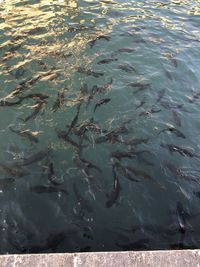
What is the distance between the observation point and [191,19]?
16891mm

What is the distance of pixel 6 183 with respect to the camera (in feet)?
27.9

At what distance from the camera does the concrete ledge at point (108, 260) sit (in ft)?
18.3

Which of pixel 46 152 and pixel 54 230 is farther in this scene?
pixel 46 152

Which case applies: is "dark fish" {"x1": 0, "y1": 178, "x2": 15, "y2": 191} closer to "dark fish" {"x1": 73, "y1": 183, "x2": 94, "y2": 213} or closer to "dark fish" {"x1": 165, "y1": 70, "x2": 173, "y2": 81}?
"dark fish" {"x1": 73, "y1": 183, "x2": 94, "y2": 213}

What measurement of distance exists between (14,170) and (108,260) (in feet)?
13.0

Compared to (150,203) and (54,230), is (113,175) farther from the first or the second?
(54,230)

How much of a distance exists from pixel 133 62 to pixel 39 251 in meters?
8.00

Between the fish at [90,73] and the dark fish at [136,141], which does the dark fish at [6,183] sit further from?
the fish at [90,73]

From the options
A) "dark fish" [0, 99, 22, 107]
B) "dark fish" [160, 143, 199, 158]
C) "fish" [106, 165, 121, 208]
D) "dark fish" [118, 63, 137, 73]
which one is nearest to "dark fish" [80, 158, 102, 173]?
"fish" [106, 165, 121, 208]

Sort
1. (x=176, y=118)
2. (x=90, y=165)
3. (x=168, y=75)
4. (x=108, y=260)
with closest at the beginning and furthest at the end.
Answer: (x=108, y=260) < (x=90, y=165) < (x=176, y=118) < (x=168, y=75)

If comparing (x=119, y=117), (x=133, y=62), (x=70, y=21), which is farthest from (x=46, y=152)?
(x=70, y=21)

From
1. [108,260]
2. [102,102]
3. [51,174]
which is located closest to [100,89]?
[102,102]

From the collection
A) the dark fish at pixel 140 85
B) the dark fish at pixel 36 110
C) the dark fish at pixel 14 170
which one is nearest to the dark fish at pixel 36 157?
the dark fish at pixel 14 170

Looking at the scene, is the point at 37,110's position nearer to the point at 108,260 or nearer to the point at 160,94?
the point at 160,94
